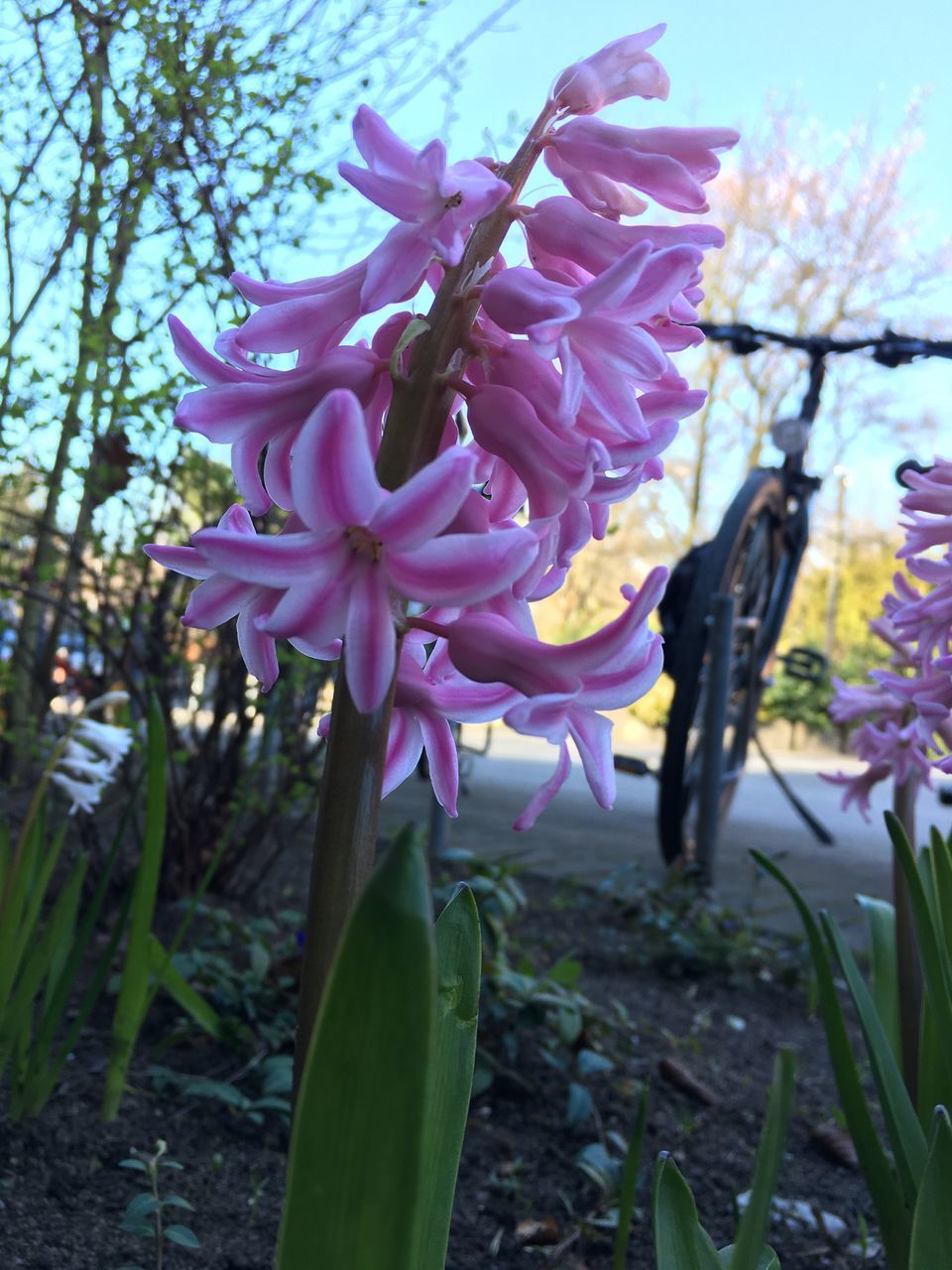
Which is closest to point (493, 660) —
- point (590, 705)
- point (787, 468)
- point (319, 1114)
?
point (590, 705)

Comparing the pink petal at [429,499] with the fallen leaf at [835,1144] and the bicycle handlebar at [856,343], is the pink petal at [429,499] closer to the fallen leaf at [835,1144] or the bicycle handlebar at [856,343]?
the bicycle handlebar at [856,343]

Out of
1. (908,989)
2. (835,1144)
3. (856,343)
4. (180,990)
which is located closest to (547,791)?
(908,989)

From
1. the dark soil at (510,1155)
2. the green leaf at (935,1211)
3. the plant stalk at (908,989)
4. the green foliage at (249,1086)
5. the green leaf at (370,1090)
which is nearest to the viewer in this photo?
the green leaf at (370,1090)

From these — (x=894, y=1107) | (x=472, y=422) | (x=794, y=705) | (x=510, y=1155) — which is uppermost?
(x=794, y=705)

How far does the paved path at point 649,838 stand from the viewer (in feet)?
14.5

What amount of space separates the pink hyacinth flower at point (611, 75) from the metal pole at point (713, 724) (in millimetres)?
3282

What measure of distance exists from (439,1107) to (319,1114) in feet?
0.86

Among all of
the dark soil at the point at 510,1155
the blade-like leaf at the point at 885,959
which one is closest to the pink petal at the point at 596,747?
the dark soil at the point at 510,1155

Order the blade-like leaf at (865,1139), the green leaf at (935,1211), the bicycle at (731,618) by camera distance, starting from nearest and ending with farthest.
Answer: the green leaf at (935,1211) → the blade-like leaf at (865,1139) → the bicycle at (731,618)

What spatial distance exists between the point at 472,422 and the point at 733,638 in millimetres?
3752

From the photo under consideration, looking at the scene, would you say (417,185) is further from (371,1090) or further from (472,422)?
(371,1090)

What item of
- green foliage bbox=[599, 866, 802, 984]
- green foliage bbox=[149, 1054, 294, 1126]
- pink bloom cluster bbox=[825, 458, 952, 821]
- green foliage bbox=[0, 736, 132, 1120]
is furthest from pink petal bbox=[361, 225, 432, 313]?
green foliage bbox=[599, 866, 802, 984]

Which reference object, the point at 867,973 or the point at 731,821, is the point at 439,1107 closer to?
the point at 867,973

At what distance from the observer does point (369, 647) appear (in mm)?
626
